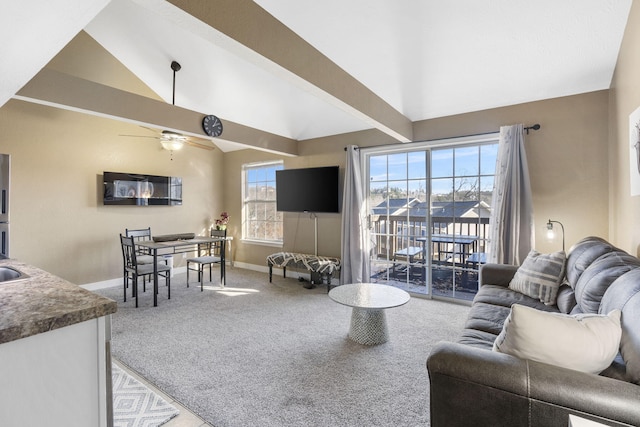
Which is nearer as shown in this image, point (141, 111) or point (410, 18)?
point (410, 18)

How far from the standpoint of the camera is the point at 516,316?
1.25 meters

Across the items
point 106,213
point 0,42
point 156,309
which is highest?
point 0,42

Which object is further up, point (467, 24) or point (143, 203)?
point (467, 24)

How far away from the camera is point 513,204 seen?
11.0ft

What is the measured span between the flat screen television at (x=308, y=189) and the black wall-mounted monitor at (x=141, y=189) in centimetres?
189

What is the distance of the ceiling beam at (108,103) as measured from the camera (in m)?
2.76

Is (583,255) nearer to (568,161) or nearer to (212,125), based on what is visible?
(568,161)

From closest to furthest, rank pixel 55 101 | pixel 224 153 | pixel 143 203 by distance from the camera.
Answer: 1. pixel 55 101
2. pixel 143 203
3. pixel 224 153

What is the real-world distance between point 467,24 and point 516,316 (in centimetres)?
229

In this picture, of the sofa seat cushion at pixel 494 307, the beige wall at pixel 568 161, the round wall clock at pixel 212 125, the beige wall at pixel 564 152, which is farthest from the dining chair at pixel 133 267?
the beige wall at pixel 568 161

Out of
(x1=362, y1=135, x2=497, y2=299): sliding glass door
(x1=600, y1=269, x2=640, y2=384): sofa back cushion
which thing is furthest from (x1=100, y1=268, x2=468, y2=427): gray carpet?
(x1=600, y1=269, x2=640, y2=384): sofa back cushion

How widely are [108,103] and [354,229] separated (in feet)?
11.0

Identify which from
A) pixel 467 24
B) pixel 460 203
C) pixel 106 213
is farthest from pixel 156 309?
pixel 467 24

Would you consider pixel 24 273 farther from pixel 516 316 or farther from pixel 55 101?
pixel 516 316
